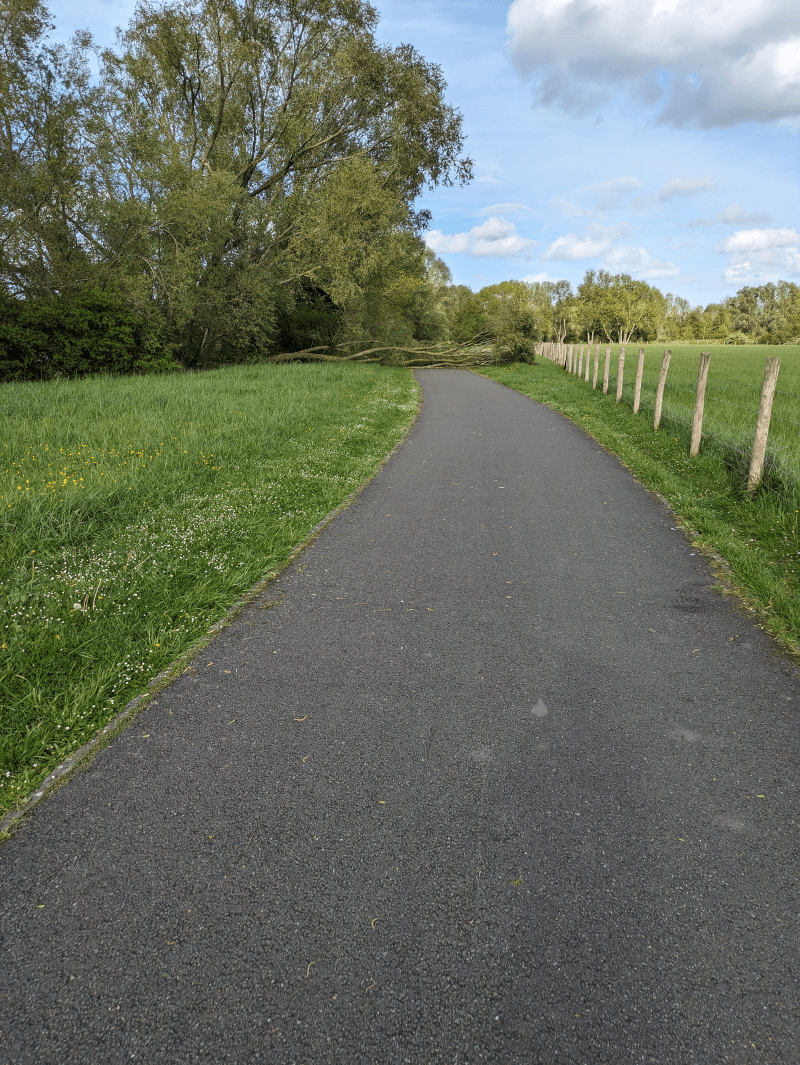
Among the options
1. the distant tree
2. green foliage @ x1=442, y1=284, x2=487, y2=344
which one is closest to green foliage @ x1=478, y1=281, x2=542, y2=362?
green foliage @ x1=442, y1=284, x2=487, y2=344

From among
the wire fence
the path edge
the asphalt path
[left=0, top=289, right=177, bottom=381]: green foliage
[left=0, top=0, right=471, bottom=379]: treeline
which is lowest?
the asphalt path

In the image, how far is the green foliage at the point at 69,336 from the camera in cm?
1903

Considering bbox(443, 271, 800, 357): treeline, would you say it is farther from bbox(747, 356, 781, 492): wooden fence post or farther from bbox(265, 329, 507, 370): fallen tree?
bbox(747, 356, 781, 492): wooden fence post

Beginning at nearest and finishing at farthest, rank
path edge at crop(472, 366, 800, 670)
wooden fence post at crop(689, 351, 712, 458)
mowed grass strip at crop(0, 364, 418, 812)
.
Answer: mowed grass strip at crop(0, 364, 418, 812), path edge at crop(472, 366, 800, 670), wooden fence post at crop(689, 351, 712, 458)

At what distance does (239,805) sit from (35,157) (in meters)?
25.0

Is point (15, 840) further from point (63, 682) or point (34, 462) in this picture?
point (34, 462)

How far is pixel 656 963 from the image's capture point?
2.08 m

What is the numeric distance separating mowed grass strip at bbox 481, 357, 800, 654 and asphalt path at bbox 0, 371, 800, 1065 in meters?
0.40

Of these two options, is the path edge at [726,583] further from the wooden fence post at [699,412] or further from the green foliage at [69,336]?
the green foliage at [69,336]

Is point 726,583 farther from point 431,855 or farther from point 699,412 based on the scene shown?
point 699,412

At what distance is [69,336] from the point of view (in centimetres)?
1975

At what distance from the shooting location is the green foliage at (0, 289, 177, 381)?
19.0 meters

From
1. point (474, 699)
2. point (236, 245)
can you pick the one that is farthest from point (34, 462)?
point (236, 245)

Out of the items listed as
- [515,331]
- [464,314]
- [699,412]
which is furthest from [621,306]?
[699,412]
